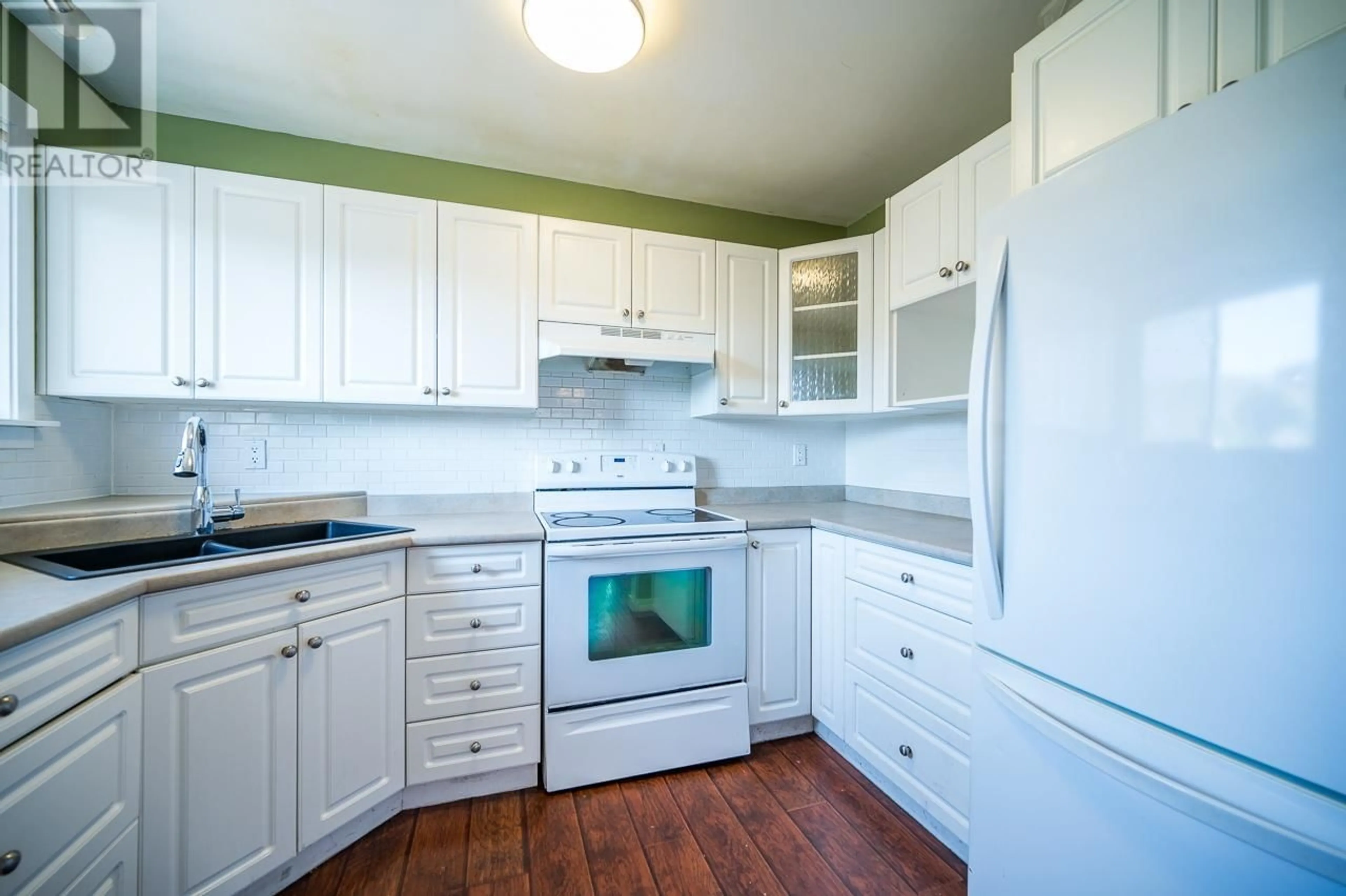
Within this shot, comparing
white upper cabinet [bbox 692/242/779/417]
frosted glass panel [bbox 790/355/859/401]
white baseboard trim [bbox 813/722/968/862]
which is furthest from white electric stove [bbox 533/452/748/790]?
frosted glass panel [bbox 790/355/859/401]

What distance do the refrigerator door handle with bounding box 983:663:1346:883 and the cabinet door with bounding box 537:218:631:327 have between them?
6.29 feet

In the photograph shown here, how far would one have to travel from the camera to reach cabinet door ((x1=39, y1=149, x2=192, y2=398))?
1597mm

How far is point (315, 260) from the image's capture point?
1.83 meters

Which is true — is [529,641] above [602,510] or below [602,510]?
below

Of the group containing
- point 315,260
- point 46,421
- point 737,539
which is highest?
point 315,260

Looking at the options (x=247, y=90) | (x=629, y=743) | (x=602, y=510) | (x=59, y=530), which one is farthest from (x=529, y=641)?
(x=247, y=90)

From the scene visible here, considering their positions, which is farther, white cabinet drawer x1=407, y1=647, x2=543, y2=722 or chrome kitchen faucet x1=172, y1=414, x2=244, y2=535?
white cabinet drawer x1=407, y1=647, x2=543, y2=722

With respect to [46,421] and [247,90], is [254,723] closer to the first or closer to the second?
[46,421]

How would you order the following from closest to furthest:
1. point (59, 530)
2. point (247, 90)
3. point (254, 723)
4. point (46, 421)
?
1. point (254, 723)
2. point (59, 530)
3. point (46, 421)
4. point (247, 90)

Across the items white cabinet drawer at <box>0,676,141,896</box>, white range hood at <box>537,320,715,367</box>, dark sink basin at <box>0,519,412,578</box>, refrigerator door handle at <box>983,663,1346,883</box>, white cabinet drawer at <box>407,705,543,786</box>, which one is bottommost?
white cabinet drawer at <box>407,705,543,786</box>

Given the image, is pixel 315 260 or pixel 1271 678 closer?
pixel 1271 678

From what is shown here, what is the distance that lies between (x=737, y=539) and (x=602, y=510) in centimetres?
70

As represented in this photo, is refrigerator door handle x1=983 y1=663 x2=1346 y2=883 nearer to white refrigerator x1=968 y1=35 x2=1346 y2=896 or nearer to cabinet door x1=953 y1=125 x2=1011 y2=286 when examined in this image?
white refrigerator x1=968 y1=35 x2=1346 y2=896

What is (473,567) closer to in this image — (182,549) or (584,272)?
(182,549)
